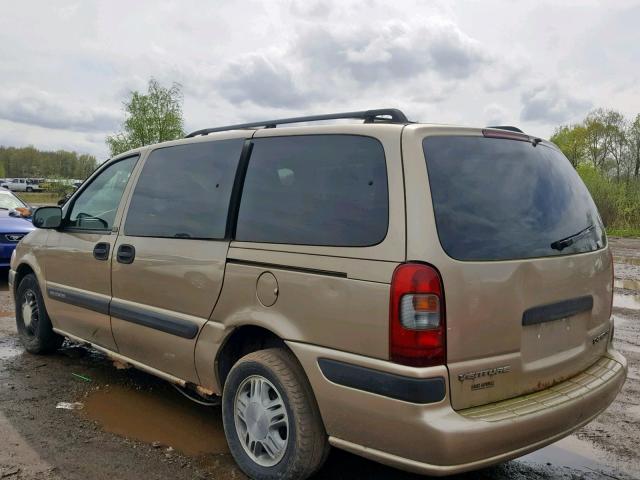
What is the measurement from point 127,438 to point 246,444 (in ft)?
3.19

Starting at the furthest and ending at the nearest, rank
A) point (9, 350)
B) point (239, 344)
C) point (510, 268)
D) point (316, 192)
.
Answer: point (9, 350)
point (239, 344)
point (316, 192)
point (510, 268)

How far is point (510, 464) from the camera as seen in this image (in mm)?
3535

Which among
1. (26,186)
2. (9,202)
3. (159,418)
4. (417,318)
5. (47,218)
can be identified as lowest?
(159,418)

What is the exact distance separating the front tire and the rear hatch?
0.76m

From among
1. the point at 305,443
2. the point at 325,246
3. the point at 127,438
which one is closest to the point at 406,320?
the point at 325,246

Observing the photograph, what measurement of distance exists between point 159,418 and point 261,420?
1.28 metres

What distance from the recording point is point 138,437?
3.78m

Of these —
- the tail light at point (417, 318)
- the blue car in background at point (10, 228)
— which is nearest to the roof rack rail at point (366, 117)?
the tail light at point (417, 318)

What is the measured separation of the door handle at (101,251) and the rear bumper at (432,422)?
2012 mm

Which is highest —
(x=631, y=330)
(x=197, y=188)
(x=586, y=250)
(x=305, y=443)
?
(x=197, y=188)

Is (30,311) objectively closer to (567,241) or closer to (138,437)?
(138,437)

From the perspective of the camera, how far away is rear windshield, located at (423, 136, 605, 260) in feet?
8.80

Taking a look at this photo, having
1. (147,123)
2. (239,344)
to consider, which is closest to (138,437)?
(239,344)

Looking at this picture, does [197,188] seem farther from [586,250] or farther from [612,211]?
[612,211]
